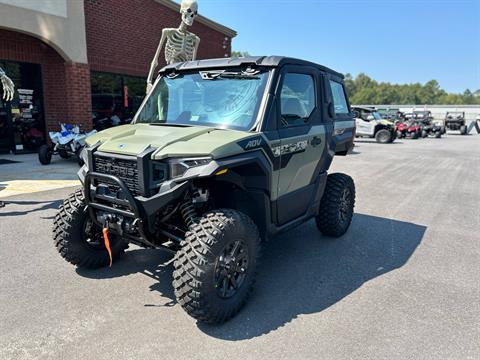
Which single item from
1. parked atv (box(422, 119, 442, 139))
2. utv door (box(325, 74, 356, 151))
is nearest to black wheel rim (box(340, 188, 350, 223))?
utv door (box(325, 74, 356, 151))

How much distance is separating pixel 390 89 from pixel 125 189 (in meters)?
148

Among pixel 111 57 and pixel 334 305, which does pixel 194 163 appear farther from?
pixel 111 57

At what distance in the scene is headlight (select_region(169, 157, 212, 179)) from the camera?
2.81 meters

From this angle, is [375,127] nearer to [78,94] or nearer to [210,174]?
[78,94]

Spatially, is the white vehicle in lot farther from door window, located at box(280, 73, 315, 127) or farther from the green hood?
the green hood

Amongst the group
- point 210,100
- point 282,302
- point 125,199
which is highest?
point 210,100

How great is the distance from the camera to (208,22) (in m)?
17.3

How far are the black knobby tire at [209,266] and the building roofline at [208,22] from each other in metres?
13.8

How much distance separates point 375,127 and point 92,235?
68.7 ft

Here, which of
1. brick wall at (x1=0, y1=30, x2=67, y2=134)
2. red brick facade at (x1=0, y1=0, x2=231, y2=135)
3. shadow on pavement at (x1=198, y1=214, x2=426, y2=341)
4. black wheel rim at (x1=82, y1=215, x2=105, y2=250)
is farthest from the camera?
red brick facade at (x1=0, y1=0, x2=231, y2=135)

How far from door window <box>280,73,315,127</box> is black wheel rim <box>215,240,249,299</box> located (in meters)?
1.28

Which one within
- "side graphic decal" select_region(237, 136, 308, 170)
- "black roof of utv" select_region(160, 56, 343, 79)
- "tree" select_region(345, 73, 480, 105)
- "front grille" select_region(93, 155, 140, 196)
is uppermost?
"tree" select_region(345, 73, 480, 105)

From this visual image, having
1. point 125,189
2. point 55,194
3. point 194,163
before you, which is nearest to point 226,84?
point 194,163

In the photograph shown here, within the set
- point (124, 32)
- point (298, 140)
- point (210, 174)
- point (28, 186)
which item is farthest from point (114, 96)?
point (210, 174)
